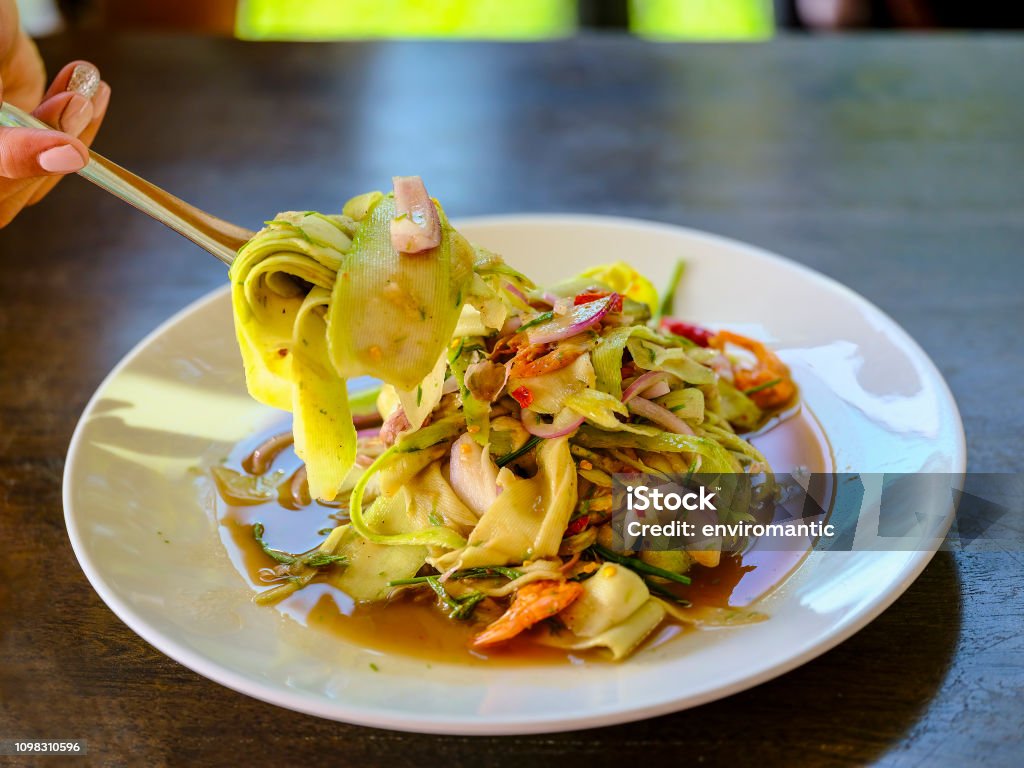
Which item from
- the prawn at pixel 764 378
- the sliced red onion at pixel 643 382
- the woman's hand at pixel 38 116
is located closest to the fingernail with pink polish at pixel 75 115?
the woman's hand at pixel 38 116

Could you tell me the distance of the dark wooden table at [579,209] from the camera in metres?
1.49

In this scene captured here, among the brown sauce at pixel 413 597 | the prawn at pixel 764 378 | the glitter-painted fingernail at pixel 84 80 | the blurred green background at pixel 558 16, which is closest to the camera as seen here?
the brown sauce at pixel 413 597

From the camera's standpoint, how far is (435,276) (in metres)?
1.67

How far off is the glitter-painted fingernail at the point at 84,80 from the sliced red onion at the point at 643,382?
1.22 meters

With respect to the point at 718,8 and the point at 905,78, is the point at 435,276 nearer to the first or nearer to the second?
the point at 905,78

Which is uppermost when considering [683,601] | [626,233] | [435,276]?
[435,276]

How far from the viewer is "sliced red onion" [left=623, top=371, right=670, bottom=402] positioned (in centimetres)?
194

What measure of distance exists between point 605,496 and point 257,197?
202cm

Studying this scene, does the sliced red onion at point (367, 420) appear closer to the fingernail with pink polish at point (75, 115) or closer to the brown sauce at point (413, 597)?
the brown sauce at point (413, 597)

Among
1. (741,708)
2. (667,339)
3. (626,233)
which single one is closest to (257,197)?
(626,233)

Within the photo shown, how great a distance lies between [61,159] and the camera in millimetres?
1685

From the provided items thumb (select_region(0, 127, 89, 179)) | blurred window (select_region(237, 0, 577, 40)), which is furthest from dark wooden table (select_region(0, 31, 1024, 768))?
blurred window (select_region(237, 0, 577, 40))

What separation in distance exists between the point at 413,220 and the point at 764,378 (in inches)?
39.7

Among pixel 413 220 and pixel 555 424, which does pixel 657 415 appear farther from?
pixel 413 220
